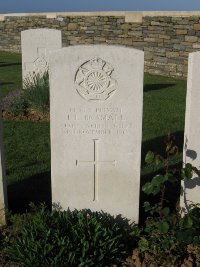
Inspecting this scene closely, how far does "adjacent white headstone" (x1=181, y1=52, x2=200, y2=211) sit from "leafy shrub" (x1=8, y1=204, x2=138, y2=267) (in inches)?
24.2

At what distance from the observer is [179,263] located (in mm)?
3182

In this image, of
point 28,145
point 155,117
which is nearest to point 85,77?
point 28,145

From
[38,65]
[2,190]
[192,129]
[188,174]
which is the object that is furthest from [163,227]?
[38,65]

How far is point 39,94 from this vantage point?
25.2 feet

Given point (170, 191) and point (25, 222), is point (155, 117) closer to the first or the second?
point (170, 191)

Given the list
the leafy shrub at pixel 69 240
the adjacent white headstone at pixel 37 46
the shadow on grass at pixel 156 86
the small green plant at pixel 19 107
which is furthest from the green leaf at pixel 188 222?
→ the shadow on grass at pixel 156 86

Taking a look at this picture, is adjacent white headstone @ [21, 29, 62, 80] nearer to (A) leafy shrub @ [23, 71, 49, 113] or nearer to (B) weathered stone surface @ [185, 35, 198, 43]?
(A) leafy shrub @ [23, 71, 49, 113]

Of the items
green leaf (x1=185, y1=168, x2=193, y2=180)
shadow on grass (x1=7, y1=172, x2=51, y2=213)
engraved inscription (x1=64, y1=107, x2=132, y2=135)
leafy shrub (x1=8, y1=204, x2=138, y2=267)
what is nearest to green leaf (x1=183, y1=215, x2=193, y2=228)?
green leaf (x1=185, y1=168, x2=193, y2=180)

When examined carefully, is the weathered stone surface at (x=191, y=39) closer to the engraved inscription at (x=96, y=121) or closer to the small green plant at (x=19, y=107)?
the small green plant at (x=19, y=107)

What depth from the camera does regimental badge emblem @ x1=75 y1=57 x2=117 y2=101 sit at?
343 cm

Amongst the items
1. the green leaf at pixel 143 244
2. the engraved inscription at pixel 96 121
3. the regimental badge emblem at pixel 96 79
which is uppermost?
the regimental badge emblem at pixel 96 79

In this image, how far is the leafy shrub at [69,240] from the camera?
10.1 feet

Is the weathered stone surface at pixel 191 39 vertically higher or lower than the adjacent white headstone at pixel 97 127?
higher

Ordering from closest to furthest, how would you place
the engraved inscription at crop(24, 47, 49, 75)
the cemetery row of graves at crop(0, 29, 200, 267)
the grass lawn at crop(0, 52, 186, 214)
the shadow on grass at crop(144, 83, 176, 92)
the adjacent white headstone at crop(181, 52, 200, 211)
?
the cemetery row of graves at crop(0, 29, 200, 267) → the adjacent white headstone at crop(181, 52, 200, 211) → the grass lawn at crop(0, 52, 186, 214) → the engraved inscription at crop(24, 47, 49, 75) → the shadow on grass at crop(144, 83, 176, 92)
